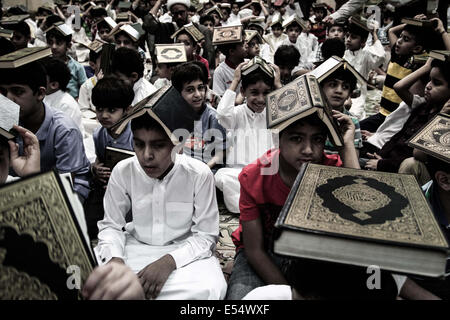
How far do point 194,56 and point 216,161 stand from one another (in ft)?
5.90

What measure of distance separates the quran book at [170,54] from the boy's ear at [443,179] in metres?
2.59

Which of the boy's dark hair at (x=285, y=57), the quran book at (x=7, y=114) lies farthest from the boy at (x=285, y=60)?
the quran book at (x=7, y=114)

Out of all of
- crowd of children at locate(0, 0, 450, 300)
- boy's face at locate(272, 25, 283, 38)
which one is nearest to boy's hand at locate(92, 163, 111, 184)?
crowd of children at locate(0, 0, 450, 300)

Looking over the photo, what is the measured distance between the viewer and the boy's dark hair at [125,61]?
2.94 meters

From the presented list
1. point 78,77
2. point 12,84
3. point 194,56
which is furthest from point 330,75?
point 78,77

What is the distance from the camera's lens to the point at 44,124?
5.76ft

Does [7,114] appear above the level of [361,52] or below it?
above

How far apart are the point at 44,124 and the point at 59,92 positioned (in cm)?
90

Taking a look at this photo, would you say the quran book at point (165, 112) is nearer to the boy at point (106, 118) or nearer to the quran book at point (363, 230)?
the quran book at point (363, 230)

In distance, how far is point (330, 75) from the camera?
2074 millimetres

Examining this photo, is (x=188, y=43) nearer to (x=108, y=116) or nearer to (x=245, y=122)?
(x=245, y=122)

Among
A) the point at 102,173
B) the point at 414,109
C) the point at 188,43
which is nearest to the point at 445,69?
the point at 414,109

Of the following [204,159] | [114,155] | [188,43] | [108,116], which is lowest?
[204,159]
